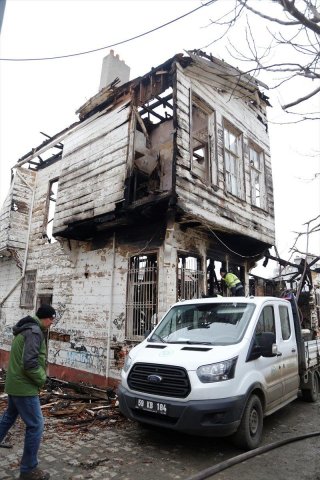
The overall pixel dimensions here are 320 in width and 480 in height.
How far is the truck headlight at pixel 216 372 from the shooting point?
166 inches

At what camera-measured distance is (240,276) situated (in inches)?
431

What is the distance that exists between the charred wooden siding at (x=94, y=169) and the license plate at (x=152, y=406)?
509 centimetres

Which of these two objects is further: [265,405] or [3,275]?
[3,275]

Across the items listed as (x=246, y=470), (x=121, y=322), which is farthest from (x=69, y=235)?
(x=246, y=470)

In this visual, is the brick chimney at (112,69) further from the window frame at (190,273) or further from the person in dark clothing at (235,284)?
the person in dark clothing at (235,284)

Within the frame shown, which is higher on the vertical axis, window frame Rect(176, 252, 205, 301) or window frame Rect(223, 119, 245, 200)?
window frame Rect(223, 119, 245, 200)

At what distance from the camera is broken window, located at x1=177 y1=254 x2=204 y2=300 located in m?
8.40

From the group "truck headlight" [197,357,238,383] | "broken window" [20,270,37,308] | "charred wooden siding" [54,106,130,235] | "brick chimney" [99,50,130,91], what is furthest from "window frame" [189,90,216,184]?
"broken window" [20,270,37,308]

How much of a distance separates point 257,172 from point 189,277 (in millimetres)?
5036

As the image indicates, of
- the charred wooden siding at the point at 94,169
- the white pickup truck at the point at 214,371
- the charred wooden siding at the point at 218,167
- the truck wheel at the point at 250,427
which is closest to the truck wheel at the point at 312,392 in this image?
the white pickup truck at the point at 214,371

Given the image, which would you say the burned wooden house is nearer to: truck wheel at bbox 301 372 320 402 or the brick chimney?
the brick chimney

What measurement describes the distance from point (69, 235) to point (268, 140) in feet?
26.4

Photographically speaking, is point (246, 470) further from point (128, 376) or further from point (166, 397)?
point (128, 376)

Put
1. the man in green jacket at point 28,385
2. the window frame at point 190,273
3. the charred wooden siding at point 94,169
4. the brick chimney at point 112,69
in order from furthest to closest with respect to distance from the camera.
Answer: the brick chimney at point 112,69 < the charred wooden siding at point 94,169 < the window frame at point 190,273 < the man in green jacket at point 28,385
